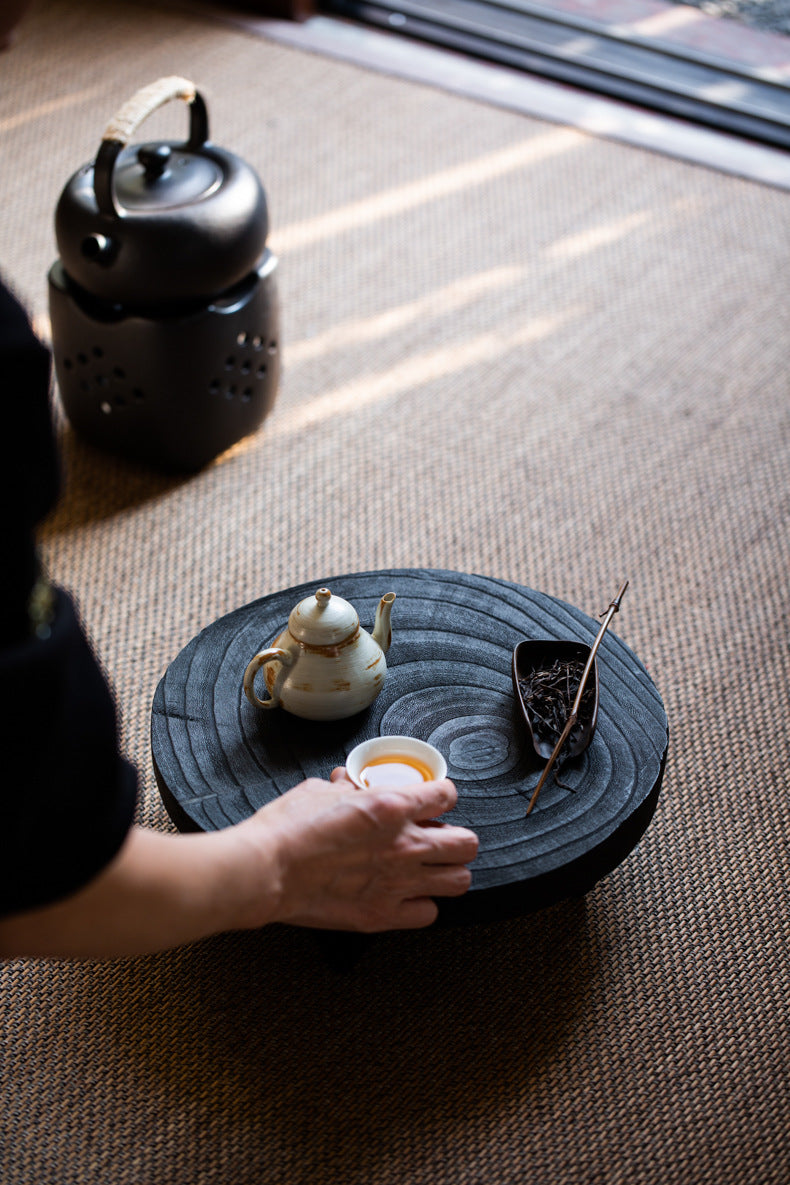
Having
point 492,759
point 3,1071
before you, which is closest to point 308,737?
point 492,759

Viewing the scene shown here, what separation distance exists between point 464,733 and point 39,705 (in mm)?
589

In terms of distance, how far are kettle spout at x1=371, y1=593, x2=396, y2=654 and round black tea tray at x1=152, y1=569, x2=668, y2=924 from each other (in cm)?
4

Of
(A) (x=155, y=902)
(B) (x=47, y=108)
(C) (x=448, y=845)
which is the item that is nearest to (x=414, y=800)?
(C) (x=448, y=845)

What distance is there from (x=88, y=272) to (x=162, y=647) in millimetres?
631

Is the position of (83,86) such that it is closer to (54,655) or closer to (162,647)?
(162,647)

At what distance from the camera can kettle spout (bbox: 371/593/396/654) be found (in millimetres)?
1254

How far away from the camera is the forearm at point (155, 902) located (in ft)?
2.65

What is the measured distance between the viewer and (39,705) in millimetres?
729

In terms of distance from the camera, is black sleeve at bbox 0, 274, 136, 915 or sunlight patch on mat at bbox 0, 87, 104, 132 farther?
sunlight patch on mat at bbox 0, 87, 104, 132

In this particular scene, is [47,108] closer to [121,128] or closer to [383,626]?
[121,128]

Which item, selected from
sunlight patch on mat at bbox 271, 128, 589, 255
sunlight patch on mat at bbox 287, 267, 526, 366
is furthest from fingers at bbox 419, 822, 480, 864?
sunlight patch on mat at bbox 271, 128, 589, 255

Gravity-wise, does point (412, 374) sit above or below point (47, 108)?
below

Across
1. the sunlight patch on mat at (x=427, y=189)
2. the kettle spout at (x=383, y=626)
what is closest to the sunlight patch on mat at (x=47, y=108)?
the sunlight patch on mat at (x=427, y=189)

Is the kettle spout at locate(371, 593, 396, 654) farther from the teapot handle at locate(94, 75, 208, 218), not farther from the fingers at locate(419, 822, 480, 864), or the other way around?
the teapot handle at locate(94, 75, 208, 218)
